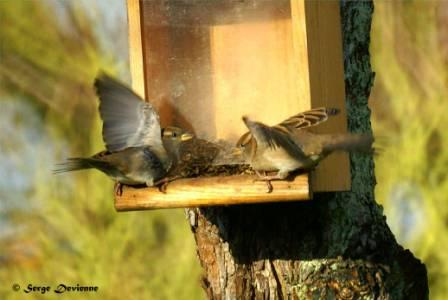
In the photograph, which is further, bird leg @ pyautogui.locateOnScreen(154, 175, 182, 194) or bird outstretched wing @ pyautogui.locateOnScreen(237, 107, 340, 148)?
bird leg @ pyautogui.locateOnScreen(154, 175, 182, 194)

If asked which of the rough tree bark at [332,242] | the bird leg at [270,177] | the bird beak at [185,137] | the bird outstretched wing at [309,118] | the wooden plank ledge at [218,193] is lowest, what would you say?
the rough tree bark at [332,242]

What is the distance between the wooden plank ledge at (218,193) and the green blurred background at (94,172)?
251 cm

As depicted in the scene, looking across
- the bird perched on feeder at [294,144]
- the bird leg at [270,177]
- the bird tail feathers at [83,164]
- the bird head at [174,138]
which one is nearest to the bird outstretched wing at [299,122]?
the bird perched on feeder at [294,144]

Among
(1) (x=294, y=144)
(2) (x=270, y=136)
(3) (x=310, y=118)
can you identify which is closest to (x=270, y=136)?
(2) (x=270, y=136)

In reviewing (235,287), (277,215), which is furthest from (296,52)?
(235,287)

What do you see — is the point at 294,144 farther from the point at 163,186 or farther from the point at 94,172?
the point at 94,172

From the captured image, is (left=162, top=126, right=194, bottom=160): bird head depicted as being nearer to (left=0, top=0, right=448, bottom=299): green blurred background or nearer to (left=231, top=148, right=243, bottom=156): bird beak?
(left=231, top=148, right=243, bottom=156): bird beak

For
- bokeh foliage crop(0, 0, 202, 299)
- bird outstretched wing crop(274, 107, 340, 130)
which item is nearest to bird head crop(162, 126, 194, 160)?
bird outstretched wing crop(274, 107, 340, 130)

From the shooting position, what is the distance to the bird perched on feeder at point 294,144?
12.5 feet

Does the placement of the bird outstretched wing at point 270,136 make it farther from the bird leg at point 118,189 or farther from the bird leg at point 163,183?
the bird leg at point 118,189

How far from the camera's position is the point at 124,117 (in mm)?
4293

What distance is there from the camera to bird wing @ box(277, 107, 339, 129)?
4.03m

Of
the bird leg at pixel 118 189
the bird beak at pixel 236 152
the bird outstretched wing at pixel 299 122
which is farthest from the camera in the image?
the bird beak at pixel 236 152

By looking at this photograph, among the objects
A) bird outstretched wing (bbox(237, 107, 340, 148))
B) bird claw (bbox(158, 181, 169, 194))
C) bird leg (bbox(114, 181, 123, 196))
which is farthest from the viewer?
bird leg (bbox(114, 181, 123, 196))
